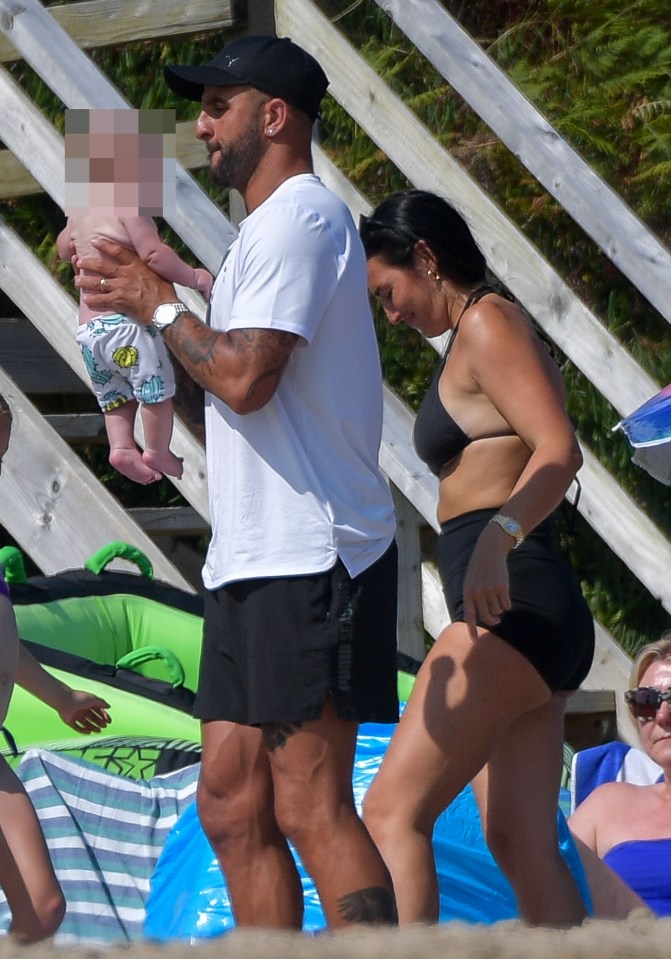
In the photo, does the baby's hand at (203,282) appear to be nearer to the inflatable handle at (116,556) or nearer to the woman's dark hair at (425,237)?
the woman's dark hair at (425,237)

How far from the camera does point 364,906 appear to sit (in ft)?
7.43

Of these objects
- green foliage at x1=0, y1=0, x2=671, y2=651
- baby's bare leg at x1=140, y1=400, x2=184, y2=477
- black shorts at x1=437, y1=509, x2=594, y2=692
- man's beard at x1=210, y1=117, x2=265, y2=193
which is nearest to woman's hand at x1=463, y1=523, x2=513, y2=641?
black shorts at x1=437, y1=509, x2=594, y2=692

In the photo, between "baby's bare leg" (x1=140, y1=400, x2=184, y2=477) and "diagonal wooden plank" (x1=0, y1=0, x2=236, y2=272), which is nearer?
"baby's bare leg" (x1=140, y1=400, x2=184, y2=477)

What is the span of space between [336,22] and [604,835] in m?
4.56

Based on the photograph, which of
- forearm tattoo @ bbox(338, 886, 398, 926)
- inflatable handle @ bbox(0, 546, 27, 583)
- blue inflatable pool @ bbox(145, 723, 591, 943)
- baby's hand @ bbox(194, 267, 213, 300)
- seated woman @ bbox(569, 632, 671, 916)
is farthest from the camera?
inflatable handle @ bbox(0, 546, 27, 583)

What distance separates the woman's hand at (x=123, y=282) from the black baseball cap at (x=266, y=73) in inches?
13.0

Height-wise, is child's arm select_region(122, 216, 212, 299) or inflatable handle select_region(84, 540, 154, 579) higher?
child's arm select_region(122, 216, 212, 299)

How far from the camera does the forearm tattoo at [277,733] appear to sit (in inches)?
91.0

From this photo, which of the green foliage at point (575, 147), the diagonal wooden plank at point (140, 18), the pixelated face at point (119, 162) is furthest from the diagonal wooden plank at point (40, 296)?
the pixelated face at point (119, 162)

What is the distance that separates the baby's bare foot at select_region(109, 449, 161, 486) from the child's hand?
648 mm

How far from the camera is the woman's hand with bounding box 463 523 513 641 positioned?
2.57 m

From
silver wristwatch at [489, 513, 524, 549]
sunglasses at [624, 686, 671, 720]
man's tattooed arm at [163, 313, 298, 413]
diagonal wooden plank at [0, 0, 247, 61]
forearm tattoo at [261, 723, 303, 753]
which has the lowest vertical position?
sunglasses at [624, 686, 671, 720]

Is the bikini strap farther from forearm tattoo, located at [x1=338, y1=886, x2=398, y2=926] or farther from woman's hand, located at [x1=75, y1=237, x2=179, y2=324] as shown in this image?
forearm tattoo, located at [x1=338, y1=886, x2=398, y2=926]

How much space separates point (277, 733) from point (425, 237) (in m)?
1.13
